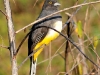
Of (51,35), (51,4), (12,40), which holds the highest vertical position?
(51,4)

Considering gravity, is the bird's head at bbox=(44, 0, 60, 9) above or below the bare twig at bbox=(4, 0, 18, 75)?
above

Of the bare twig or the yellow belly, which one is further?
the yellow belly

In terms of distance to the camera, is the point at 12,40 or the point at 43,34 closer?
the point at 12,40

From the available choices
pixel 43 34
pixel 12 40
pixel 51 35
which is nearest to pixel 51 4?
pixel 43 34

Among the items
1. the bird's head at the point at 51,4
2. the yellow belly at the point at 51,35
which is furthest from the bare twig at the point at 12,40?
the bird's head at the point at 51,4

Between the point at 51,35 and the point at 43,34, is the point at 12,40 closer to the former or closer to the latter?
the point at 51,35

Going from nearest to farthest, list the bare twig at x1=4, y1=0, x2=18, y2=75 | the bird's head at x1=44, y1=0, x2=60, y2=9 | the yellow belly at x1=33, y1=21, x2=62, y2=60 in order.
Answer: the bare twig at x1=4, y1=0, x2=18, y2=75
the yellow belly at x1=33, y1=21, x2=62, y2=60
the bird's head at x1=44, y1=0, x2=60, y2=9

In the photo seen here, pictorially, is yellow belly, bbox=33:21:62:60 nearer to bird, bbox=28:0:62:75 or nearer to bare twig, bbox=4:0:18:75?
bird, bbox=28:0:62:75

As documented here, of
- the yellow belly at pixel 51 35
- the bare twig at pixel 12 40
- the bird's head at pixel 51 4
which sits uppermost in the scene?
the bird's head at pixel 51 4

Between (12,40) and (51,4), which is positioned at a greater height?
(51,4)

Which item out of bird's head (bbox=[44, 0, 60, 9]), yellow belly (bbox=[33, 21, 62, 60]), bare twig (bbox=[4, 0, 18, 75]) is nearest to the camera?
bare twig (bbox=[4, 0, 18, 75])

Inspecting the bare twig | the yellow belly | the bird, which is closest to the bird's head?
the bird

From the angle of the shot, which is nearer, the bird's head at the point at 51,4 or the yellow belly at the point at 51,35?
the yellow belly at the point at 51,35

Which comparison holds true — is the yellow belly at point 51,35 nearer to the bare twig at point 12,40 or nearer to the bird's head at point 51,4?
the bird's head at point 51,4
